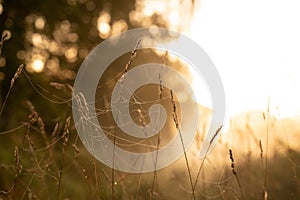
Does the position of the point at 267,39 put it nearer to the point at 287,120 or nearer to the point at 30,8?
the point at 287,120

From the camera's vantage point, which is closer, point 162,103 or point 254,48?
point 162,103

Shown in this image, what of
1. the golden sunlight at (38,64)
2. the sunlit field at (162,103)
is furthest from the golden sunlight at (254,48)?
the golden sunlight at (38,64)

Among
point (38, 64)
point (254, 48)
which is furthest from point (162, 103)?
point (38, 64)

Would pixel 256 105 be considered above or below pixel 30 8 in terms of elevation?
below

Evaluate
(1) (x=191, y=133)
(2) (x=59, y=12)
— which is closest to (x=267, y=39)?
(1) (x=191, y=133)

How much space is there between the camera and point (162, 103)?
3.40 m

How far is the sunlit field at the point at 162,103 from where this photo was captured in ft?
7.36

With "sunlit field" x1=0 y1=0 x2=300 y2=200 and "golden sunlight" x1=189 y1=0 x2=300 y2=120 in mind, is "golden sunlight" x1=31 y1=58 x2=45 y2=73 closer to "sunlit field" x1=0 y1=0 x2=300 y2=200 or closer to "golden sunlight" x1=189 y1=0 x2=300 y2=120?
"sunlit field" x1=0 y1=0 x2=300 y2=200

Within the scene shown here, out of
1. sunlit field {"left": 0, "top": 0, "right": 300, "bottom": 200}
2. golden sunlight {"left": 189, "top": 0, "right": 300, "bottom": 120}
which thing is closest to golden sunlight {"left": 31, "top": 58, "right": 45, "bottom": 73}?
sunlit field {"left": 0, "top": 0, "right": 300, "bottom": 200}

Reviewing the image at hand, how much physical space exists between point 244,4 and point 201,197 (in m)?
2.99

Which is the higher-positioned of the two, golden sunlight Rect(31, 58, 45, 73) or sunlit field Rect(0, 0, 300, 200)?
golden sunlight Rect(31, 58, 45, 73)

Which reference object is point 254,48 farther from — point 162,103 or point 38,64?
point 38,64

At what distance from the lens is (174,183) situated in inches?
111

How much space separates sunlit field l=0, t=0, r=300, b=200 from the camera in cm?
224
